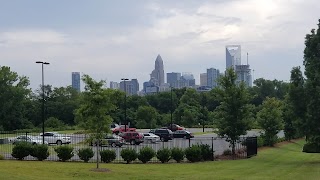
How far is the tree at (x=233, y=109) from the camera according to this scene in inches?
1438

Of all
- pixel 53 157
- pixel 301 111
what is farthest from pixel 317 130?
pixel 53 157

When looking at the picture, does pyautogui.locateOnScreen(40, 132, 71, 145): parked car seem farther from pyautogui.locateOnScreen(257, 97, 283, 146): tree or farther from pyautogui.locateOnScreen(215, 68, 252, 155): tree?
pyautogui.locateOnScreen(257, 97, 283, 146): tree

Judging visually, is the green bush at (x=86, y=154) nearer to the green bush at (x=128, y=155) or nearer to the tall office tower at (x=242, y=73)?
the green bush at (x=128, y=155)

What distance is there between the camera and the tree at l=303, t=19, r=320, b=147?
3231cm

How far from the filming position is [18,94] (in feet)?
306

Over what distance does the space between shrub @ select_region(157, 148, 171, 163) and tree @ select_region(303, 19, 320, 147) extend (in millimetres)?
9546

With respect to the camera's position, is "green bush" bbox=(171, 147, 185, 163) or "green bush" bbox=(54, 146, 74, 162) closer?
"green bush" bbox=(54, 146, 74, 162)

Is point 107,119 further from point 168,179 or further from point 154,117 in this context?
point 154,117

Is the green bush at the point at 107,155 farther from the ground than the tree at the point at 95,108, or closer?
closer

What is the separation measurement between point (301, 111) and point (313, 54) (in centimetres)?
406

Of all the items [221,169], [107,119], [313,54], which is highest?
[313,54]

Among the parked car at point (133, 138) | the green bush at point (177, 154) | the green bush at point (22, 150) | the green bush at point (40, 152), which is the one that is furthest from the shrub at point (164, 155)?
the parked car at point (133, 138)

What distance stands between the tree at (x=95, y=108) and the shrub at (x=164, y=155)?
7.00 meters

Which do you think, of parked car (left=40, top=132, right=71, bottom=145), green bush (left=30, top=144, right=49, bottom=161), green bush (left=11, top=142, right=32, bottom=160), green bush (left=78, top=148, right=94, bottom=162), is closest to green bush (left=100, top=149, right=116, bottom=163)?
green bush (left=78, top=148, right=94, bottom=162)
